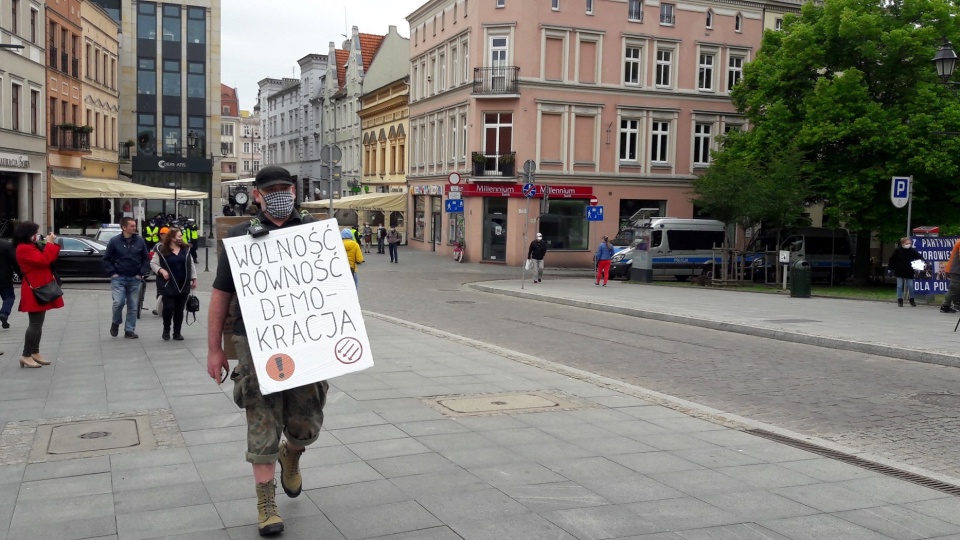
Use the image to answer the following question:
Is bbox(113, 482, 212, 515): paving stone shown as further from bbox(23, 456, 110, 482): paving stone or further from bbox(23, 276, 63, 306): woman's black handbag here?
bbox(23, 276, 63, 306): woman's black handbag

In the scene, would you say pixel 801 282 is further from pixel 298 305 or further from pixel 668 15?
pixel 668 15

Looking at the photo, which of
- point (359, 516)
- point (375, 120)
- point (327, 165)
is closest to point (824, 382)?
point (359, 516)

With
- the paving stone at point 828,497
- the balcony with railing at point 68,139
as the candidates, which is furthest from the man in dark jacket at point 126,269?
the balcony with railing at point 68,139

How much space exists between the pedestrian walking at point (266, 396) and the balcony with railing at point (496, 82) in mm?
36606

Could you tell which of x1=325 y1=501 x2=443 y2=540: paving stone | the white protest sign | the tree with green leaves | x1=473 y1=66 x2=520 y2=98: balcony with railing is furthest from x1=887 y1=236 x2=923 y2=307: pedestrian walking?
x1=473 y1=66 x2=520 y2=98: balcony with railing

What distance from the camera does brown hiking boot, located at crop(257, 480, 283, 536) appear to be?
4738 millimetres

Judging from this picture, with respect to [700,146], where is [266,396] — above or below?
below

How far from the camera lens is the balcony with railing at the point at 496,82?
134 ft

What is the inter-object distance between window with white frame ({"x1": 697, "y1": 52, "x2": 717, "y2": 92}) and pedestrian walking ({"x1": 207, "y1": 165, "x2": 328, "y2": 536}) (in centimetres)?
4153

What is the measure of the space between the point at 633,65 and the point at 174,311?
33568mm

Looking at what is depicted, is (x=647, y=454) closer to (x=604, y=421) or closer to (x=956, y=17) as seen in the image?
(x=604, y=421)

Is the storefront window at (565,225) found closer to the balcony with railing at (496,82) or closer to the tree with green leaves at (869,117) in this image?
the balcony with railing at (496,82)

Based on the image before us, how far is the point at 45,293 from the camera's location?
10.6 meters

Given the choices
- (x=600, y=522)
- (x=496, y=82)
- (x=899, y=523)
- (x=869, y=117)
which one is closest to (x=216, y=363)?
(x=600, y=522)
